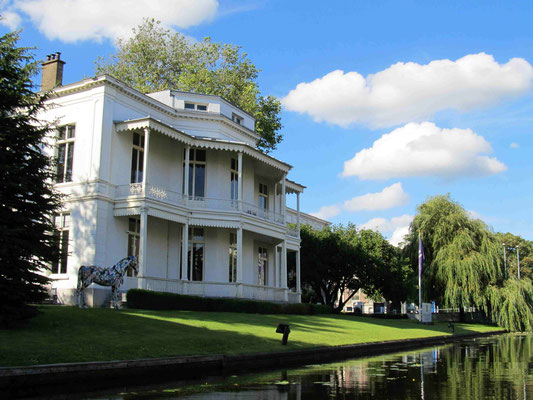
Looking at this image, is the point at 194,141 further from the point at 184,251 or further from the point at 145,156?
the point at 184,251

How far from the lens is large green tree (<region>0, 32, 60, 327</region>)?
1455 centimetres

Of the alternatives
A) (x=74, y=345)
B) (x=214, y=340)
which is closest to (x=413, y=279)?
(x=214, y=340)

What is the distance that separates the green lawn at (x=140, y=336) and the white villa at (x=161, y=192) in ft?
19.8

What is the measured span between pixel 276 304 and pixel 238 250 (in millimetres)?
3739

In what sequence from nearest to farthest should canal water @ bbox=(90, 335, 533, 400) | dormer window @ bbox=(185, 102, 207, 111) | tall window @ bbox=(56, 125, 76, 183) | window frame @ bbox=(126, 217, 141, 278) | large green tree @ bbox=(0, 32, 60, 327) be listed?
canal water @ bbox=(90, 335, 533, 400), large green tree @ bbox=(0, 32, 60, 327), tall window @ bbox=(56, 125, 76, 183), window frame @ bbox=(126, 217, 141, 278), dormer window @ bbox=(185, 102, 207, 111)

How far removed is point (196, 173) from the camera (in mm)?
33125

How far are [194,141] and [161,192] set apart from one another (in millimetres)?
3952

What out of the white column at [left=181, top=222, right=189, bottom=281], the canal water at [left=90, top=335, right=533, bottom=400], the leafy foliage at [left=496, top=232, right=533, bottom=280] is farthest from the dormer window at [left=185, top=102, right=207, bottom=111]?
the leafy foliage at [left=496, top=232, right=533, bottom=280]

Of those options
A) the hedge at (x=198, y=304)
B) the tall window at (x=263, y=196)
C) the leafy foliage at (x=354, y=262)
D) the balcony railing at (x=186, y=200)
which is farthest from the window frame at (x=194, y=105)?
the leafy foliage at (x=354, y=262)

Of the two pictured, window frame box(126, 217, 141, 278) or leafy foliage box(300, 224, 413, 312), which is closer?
window frame box(126, 217, 141, 278)

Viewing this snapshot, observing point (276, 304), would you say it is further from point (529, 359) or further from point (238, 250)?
point (529, 359)

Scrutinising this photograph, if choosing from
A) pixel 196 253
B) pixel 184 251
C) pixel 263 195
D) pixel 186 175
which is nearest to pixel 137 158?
pixel 186 175

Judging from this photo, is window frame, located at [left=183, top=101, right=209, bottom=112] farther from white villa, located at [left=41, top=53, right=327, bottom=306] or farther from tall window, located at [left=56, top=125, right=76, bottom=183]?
tall window, located at [left=56, top=125, right=76, bottom=183]

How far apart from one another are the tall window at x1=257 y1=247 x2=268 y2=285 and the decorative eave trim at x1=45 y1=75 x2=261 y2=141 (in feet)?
26.7
